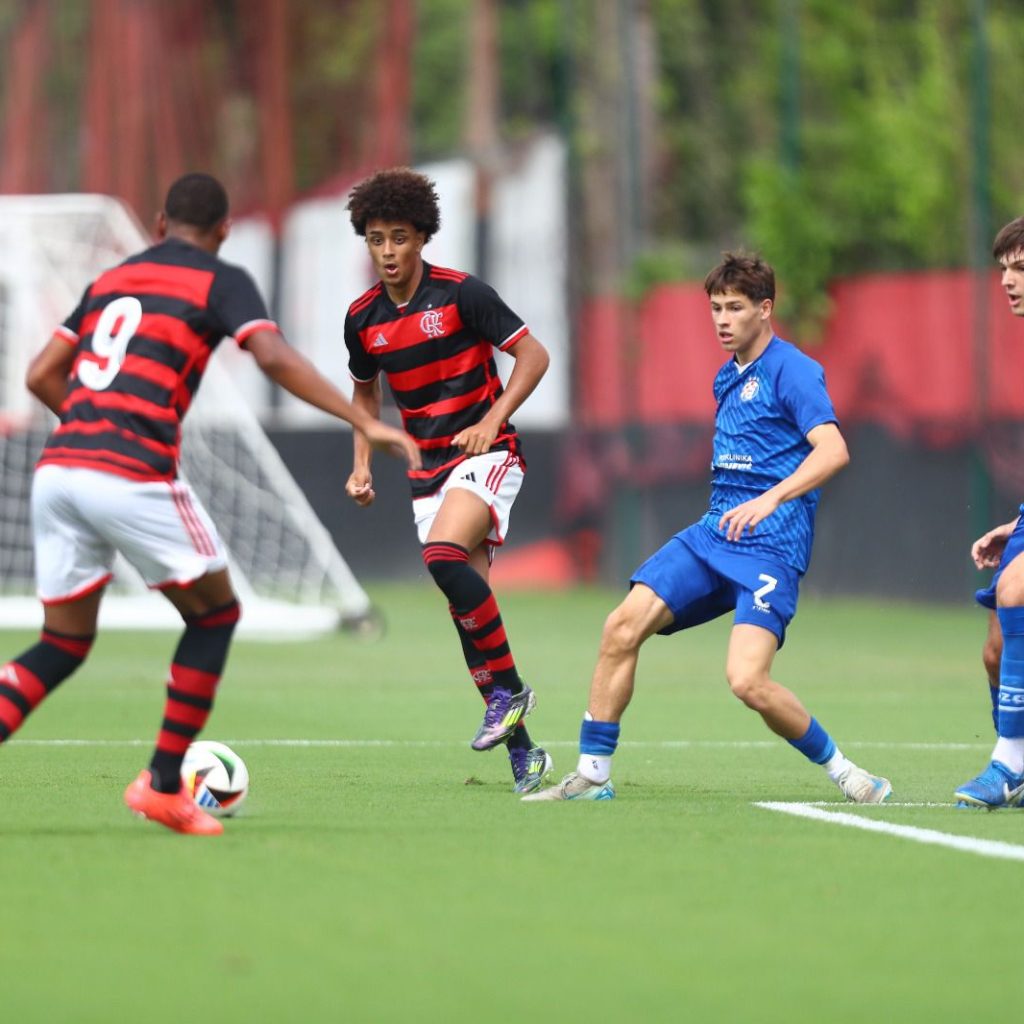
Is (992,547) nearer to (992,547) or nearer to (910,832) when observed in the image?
(992,547)

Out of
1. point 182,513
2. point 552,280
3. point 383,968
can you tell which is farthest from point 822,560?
point 383,968

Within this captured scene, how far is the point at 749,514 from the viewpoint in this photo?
23.1 ft

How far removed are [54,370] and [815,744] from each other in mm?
2786

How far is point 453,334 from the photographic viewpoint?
8141mm

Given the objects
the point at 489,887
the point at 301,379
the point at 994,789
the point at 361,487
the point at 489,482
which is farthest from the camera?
the point at 361,487

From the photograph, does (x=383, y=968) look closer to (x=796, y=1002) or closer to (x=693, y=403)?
(x=796, y=1002)

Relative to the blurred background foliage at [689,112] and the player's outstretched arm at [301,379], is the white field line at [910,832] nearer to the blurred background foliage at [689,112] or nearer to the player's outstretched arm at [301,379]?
the player's outstretched arm at [301,379]

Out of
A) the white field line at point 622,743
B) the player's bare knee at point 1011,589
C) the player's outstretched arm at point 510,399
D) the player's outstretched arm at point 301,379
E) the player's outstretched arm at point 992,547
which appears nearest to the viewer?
the player's outstretched arm at point 301,379

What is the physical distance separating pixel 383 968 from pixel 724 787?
11.6 feet

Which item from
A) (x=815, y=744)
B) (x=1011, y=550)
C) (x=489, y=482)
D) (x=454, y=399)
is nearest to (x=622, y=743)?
(x=489, y=482)

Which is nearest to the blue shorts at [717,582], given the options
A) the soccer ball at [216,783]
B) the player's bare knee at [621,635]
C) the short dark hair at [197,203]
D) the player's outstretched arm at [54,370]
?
the player's bare knee at [621,635]

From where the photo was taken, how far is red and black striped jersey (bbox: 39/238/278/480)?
6.28 m

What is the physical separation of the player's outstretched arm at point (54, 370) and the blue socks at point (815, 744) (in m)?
2.65

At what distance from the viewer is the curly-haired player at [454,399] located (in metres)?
7.93
